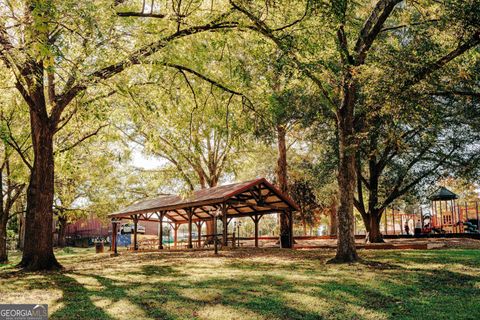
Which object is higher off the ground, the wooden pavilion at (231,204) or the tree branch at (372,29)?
the tree branch at (372,29)

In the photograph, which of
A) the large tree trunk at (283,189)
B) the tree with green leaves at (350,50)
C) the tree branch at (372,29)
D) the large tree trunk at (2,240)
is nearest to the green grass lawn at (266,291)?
the tree with green leaves at (350,50)

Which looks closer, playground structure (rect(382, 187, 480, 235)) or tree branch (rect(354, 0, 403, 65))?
tree branch (rect(354, 0, 403, 65))

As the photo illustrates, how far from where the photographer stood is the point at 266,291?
8.47 m

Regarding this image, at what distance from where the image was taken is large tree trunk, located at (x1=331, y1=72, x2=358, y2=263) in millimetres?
12648

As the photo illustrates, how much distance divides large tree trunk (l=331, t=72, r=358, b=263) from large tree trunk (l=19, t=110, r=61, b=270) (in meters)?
9.12

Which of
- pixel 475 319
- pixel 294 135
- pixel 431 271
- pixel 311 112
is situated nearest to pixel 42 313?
pixel 475 319

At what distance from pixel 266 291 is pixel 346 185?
554 centimetres

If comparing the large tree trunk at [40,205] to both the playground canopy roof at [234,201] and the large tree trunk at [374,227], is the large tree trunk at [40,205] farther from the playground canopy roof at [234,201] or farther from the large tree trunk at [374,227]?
the large tree trunk at [374,227]

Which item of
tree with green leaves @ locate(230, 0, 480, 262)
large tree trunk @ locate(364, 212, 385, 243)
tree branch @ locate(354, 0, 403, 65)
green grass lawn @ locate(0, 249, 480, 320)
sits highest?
tree branch @ locate(354, 0, 403, 65)

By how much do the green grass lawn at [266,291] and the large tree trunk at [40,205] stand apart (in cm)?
86

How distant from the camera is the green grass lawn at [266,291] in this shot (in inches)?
272

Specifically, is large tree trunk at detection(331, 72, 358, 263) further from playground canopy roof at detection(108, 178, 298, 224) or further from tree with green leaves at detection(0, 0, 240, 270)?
playground canopy roof at detection(108, 178, 298, 224)

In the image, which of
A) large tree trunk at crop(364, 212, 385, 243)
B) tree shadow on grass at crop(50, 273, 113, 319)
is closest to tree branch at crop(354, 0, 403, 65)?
tree shadow on grass at crop(50, 273, 113, 319)

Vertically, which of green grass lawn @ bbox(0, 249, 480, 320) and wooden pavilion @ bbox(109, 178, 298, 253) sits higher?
wooden pavilion @ bbox(109, 178, 298, 253)
